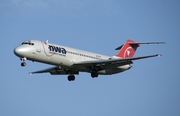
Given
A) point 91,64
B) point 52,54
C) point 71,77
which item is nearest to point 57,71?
point 71,77

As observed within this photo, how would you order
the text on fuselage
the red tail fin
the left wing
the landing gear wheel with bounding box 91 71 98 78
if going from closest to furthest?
the text on fuselage, the left wing, the landing gear wheel with bounding box 91 71 98 78, the red tail fin

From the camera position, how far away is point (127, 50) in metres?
67.4

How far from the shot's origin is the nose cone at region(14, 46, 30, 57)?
5353cm

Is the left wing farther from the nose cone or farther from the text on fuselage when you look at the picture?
the nose cone

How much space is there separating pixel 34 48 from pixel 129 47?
1832cm

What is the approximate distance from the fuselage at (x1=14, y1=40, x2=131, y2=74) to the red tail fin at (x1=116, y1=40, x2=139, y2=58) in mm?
7984

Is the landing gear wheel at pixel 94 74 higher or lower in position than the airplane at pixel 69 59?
lower

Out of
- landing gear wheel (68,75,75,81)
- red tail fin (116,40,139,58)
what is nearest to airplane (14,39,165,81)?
landing gear wheel (68,75,75,81)

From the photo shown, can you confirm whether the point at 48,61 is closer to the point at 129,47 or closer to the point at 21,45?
→ the point at 21,45

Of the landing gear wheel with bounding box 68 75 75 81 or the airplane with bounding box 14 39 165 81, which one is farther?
Answer: the landing gear wheel with bounding box 68 75 75 81

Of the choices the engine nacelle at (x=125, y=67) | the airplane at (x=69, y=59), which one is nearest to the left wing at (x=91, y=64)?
the airplane at (x=69, y=59)

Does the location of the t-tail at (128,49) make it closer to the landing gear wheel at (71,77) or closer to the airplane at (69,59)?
the airplane at (69,59)

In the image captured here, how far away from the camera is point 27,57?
54.2 meters

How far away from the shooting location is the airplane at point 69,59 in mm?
54609
